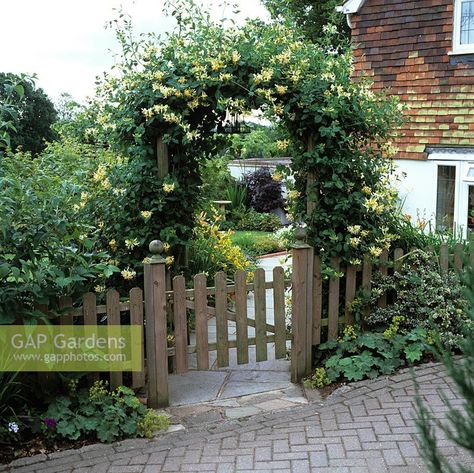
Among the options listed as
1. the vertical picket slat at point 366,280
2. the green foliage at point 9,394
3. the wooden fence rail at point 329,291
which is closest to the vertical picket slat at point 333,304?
the wooden fence rail at point 329,291

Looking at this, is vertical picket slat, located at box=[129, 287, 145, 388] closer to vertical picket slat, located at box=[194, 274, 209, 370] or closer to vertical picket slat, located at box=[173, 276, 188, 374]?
vertical picket slat, located at box=[173, 276, 188, 374]

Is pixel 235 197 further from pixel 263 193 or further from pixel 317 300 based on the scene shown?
pixel 317 300

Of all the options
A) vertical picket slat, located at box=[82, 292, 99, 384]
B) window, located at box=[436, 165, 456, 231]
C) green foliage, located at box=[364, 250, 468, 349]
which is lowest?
green foliage, located at box=[364, 250, 468, 349]

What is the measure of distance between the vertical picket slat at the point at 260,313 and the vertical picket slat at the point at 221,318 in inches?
11.1

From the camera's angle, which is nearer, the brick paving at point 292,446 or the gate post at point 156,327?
the brick paving at point 292,446

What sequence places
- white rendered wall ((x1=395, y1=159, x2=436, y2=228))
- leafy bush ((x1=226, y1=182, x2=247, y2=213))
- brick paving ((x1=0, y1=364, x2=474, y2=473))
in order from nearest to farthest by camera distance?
brick paving ((x1=0, y1=364, x2=474, y2=473)) → white rendered wall ((x1=395, y1=159, x2=436, y2=228)) → leafy bush ((x1=226, y1=182, x2=247, y2=213))

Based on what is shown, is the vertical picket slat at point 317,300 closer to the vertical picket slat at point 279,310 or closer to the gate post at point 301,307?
the gate post at point 301,307

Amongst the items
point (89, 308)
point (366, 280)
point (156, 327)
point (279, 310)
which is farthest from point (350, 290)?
point (89, 308)

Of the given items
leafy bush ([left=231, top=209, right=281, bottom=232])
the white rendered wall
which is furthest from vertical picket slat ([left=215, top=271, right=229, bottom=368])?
leafy bush ([left=231, top=209, right=281, bottom=232])

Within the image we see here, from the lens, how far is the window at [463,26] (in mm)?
8945

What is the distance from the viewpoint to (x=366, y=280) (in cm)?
515

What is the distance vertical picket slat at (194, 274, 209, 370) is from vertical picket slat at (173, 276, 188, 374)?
0.10m

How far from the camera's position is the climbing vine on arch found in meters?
4.60

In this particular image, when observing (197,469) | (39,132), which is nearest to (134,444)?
(197,469)
